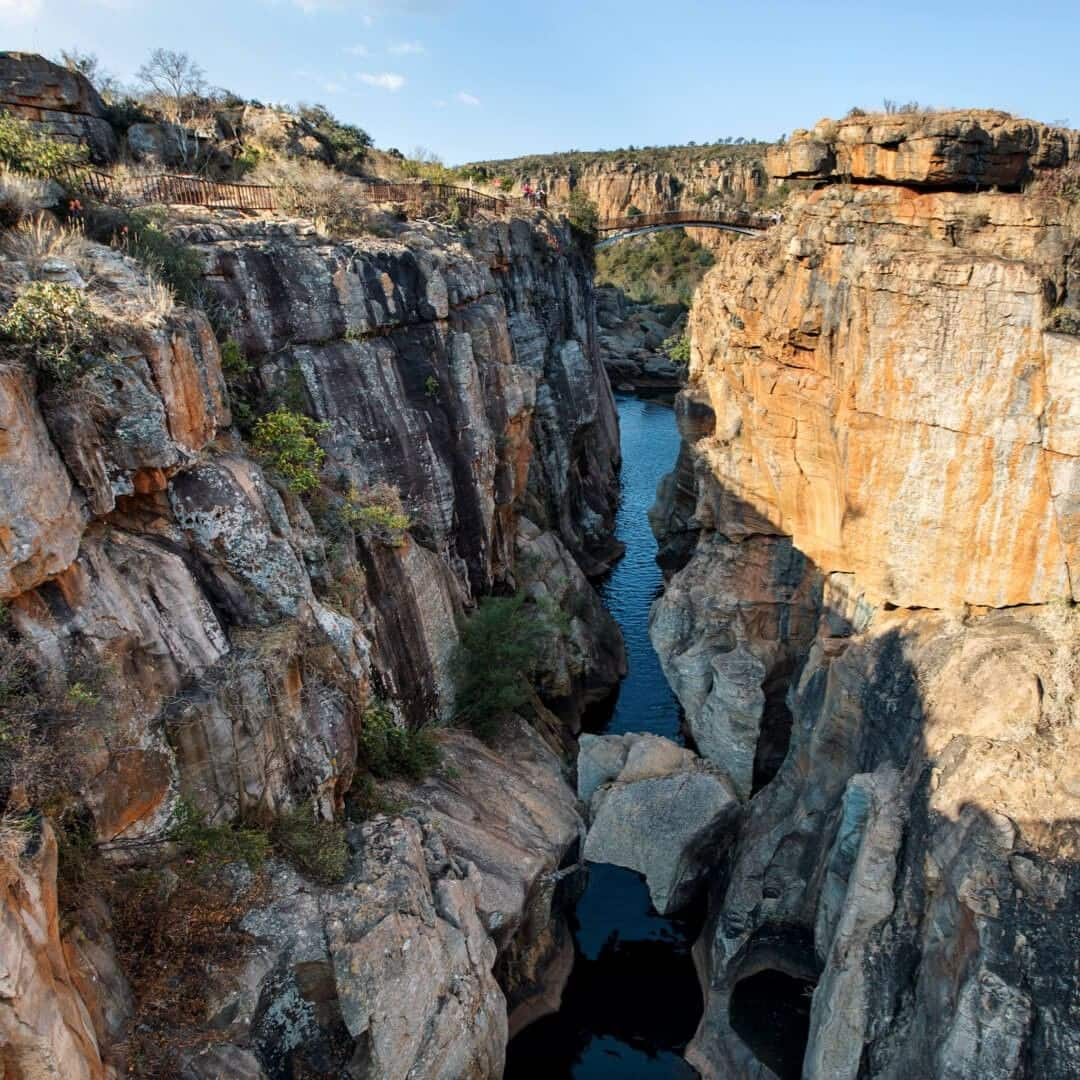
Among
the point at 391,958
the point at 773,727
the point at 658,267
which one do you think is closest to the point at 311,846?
the point at 391,958

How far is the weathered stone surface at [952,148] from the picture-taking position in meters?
14.7

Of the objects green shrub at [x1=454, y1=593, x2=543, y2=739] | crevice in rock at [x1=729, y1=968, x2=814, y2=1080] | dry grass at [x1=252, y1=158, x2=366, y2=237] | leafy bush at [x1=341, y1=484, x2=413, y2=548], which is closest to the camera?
crevice in rock at [x1=729, y1=968, x2=814, y2=1080]

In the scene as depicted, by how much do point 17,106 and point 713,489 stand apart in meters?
18.1

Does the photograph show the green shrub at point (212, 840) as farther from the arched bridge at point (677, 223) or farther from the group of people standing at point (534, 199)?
the arched bridge at point (677, 223)

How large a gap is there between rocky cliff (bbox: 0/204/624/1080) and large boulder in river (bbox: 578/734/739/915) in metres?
0.91

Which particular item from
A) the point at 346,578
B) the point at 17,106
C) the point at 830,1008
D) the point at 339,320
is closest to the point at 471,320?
the point at 339,320

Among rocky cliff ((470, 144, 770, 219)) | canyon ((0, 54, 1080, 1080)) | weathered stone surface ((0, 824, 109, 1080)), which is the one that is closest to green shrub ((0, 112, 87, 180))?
canyon ((0, 54, 1080, 1080))

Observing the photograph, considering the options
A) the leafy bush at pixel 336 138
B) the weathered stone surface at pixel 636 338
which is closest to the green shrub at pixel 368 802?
the leafy bush at pixel 336 138

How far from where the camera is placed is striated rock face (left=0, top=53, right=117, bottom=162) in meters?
18.8

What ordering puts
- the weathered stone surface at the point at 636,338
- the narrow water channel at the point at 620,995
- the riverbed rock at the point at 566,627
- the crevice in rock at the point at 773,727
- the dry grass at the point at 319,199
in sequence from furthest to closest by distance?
the weathered stone surface at the point at 636,338
the riverbed rock at the point at 566,627
the crevice in rock at the point at 773,727
the dry grass at the point at 319,199
the narrow water channel at the point at 620,995

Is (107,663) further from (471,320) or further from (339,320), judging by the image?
(471,320)

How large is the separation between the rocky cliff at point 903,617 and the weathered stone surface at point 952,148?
1.8 inches

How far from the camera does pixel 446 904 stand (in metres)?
12.4

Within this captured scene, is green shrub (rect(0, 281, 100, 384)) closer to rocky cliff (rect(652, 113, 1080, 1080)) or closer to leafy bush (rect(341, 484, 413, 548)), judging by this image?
leafy bush (rect(341, 484, 413, 548))
